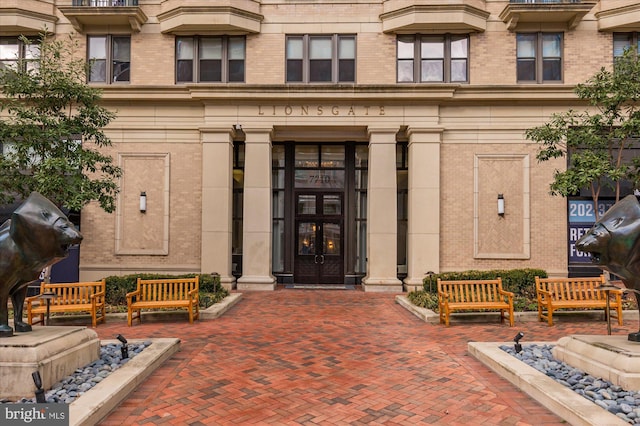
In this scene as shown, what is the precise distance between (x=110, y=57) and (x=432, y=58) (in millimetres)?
12176

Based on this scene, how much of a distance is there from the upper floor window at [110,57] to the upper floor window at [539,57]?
580 inches

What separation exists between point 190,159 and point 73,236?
10363mm

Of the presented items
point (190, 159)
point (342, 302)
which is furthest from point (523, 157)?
point (190, 159)

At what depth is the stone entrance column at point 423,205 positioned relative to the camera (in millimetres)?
14820

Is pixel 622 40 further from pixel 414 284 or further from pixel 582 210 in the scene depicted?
pixel 414 284

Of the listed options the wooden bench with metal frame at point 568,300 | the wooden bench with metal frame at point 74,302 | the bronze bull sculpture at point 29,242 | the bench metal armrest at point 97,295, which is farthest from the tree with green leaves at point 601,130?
the wooden bench with metal frame at point 74,302

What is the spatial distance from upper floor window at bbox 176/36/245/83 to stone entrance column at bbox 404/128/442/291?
711cm

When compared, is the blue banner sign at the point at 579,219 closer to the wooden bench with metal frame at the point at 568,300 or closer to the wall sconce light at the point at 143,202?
the wooden bench with metal frame at the point at 568,300

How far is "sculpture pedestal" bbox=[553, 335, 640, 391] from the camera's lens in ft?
16.2

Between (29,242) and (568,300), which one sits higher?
(29,242)

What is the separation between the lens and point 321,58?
1583 centimetres

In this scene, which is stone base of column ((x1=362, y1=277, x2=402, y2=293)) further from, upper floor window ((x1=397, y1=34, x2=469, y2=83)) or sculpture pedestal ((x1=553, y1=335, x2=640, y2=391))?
sculpture pedestal ((x1=553, y1=335, x2=640, y2=391))

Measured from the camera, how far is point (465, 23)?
14.8 meters

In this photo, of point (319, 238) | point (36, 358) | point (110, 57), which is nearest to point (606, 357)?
point (36, 358)
